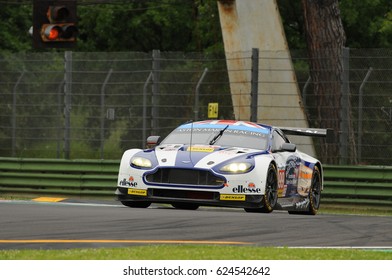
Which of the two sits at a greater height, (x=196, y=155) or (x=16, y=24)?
(x=16, y=24)

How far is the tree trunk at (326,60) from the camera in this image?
77.9ft

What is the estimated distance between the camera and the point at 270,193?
58.4 ft

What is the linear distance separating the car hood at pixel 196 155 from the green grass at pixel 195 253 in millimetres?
5263

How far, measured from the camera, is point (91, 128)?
996 inches

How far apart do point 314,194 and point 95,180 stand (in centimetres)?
625

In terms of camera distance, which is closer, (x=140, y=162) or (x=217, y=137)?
(x=140, y=162)

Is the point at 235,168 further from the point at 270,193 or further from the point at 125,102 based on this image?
the point at 125,102

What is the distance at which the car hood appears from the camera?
17.2 meters

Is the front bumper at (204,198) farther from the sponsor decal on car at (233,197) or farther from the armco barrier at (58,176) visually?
the armco barrier at (58,176)

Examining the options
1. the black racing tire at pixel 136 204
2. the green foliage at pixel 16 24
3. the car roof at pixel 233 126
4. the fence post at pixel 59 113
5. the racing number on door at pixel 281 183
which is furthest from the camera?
the green foliage at pixel 16 24

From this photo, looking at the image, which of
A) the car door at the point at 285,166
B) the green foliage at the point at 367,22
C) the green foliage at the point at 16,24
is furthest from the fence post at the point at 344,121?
the green foliage at the point at 16,24

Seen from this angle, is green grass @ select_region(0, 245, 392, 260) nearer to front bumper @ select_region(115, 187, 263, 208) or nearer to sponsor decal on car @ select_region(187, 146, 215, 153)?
front bumper @ select_region(115, 187, 263, 208)

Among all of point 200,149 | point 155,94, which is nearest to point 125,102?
point 155,94

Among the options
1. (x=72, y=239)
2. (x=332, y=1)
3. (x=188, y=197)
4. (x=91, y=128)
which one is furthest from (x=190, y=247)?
(x=332, y=1)
